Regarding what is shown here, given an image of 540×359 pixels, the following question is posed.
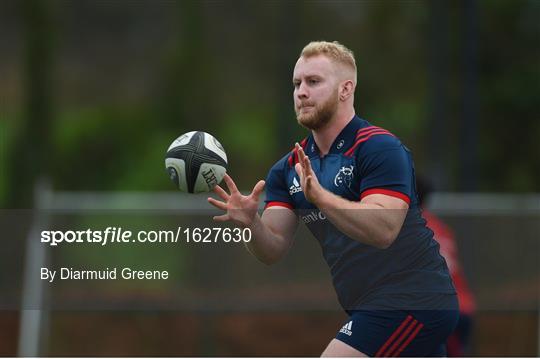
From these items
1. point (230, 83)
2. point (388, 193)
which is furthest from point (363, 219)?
point (230, 83)

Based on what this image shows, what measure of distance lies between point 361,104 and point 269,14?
2.21 m

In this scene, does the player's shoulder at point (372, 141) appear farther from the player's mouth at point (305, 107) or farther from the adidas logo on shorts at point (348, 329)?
the adidas logo on shorts at point (348, 329)

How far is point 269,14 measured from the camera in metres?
16.2

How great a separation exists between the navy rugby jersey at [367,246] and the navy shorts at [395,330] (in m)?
0.05

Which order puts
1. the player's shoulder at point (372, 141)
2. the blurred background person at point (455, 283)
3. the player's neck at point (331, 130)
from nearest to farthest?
the player's shoulder at point (372, 141) < the player's neck at point (331, 130) < the blurred background person at point (455, 283)

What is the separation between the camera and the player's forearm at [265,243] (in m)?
5.72

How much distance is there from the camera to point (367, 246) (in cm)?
573

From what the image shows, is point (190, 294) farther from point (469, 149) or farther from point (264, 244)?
point (264, 244)

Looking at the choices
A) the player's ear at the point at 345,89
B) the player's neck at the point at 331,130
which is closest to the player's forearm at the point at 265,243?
the player's neck at the point at 331,130

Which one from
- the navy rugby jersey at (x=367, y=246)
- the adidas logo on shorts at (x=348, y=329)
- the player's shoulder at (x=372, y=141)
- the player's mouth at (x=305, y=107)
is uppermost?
the player's mouth at (x=305, y=107)

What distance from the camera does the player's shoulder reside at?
5461 mm

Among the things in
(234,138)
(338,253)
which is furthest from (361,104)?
(338,253)

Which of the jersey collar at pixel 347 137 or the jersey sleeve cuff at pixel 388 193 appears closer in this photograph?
the jersey sleeve cuff at pixel 388 193

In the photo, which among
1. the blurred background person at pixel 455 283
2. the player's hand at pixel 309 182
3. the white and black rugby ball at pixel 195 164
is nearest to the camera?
the player's hand at pixel 309 182
